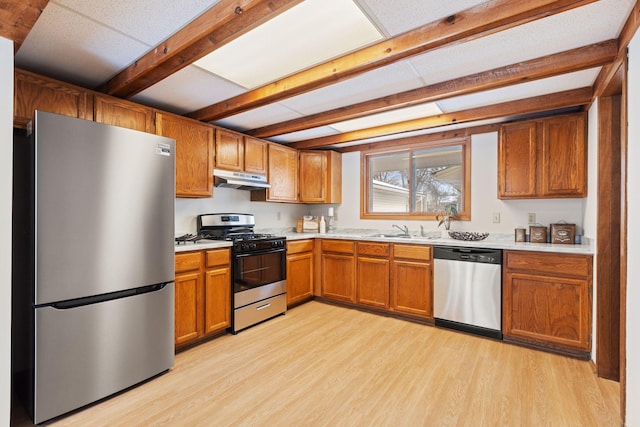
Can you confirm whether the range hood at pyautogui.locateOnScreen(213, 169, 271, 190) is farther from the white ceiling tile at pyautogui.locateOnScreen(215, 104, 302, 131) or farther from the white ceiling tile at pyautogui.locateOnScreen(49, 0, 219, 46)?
the white ceiling tile at pyautogui.locateOnScreen(49, 0, 219, 46)

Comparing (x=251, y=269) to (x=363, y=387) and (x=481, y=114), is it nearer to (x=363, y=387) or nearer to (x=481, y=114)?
(x=363, y=387)

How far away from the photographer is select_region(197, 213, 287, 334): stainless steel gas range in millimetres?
3100

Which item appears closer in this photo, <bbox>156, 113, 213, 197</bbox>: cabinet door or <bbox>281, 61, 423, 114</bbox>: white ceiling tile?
<bbox>281, 61, 423, 114</bbox>: white ceiling tile

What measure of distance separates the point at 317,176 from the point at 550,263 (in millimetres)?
2841

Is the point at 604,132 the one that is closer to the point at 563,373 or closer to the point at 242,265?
the point at 563,373

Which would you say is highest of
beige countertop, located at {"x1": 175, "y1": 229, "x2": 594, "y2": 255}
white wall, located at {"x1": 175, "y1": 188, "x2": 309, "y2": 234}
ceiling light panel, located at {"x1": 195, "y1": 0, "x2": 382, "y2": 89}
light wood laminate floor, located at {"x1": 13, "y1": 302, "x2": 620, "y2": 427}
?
ceiling light panel, located at {"x1": 195, "y1": 0, "x2": 382, "y2": 89}

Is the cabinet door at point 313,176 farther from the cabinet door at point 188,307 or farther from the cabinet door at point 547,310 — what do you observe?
the cabinet door at point 547,310

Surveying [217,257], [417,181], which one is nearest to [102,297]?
[217,257]

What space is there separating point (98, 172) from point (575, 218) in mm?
4049

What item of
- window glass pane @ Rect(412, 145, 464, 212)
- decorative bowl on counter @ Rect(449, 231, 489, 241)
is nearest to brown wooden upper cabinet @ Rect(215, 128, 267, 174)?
window glass pane @ Rect(412, 145, 464, 212)

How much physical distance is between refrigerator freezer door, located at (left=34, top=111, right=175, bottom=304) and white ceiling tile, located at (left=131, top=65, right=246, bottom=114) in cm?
52

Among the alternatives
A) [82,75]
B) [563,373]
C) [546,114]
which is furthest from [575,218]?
[82,75]

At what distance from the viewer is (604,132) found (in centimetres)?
228

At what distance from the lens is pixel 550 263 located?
267 centimetres
